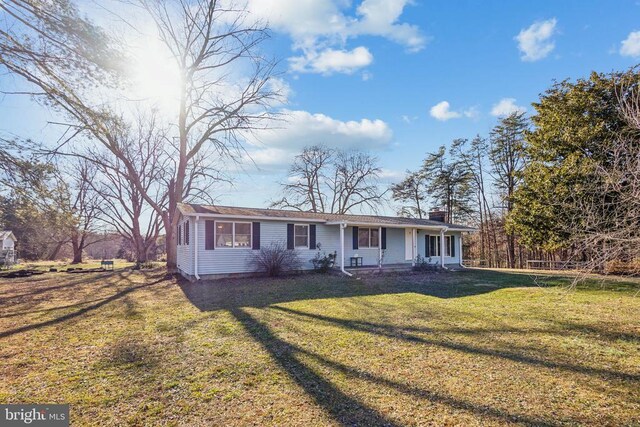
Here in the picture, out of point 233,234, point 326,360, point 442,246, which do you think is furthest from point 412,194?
point 326,360

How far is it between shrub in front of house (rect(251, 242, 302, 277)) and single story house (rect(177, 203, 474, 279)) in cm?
23

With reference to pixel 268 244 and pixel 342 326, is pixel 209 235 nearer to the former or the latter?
pixel 268 244

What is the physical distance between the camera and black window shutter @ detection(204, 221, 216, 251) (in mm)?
12398

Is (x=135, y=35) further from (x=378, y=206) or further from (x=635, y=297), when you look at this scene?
(x=378, y=206)

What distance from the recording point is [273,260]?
43.5ft

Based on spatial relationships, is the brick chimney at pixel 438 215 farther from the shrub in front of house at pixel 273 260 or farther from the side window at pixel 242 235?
the side window at pixel 242 235

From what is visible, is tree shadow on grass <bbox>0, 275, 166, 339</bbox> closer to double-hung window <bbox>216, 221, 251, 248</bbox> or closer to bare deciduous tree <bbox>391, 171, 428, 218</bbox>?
double-hung window <bbox>216, 221, 251, 248</bbox>

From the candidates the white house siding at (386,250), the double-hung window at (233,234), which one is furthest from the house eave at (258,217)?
the white house siding at (386,250)

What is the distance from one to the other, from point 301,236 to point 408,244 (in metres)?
6.63

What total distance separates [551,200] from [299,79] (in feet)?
38.0

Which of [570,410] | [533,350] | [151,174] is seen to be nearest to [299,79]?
[533,350]

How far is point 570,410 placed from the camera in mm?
3055

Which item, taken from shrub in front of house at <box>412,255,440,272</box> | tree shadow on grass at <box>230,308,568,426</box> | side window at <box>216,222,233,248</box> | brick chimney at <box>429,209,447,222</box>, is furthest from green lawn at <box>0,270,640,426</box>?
brick chimney at <box>429,209,447,222</box>

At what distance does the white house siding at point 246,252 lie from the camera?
1243 cm
